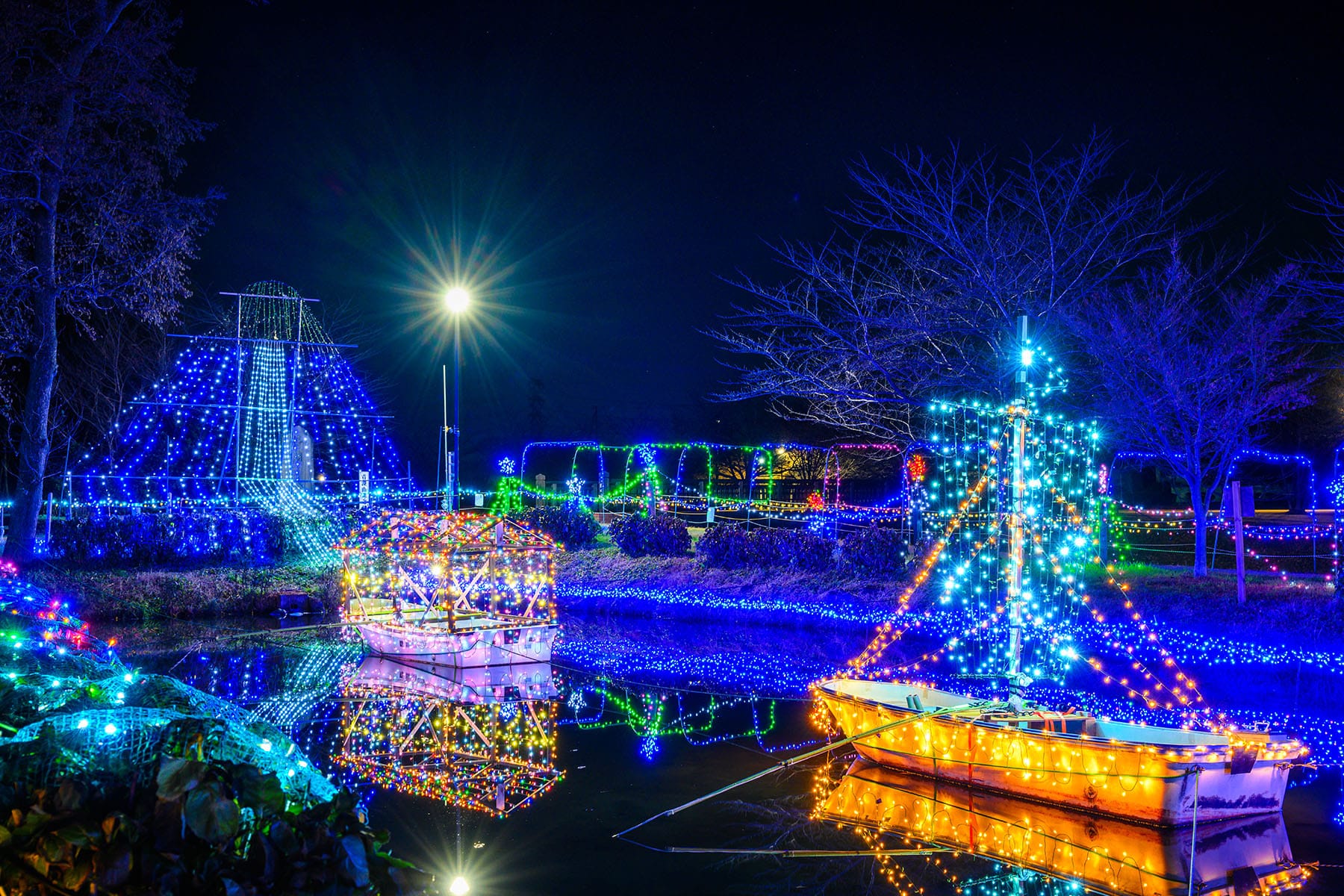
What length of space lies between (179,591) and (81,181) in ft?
24.9

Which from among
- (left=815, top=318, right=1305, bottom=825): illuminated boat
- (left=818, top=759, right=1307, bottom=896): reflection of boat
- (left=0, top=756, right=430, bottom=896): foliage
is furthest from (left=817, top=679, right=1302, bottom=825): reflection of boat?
(left=0, top=756, right=430, bottom=896): foliage

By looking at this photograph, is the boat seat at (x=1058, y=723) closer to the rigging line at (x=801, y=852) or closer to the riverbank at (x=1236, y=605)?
the rigging line at (x=801, y=852)

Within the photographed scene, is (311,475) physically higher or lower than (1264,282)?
lower

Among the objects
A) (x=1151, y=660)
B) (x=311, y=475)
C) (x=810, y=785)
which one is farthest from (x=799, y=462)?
(x=810, y=785)

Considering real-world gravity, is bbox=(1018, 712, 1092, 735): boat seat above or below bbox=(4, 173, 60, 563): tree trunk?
below

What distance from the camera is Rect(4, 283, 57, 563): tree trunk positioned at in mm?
18359

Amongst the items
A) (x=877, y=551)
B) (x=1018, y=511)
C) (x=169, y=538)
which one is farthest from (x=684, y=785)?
(x=169, y=538)

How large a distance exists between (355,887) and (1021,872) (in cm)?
552

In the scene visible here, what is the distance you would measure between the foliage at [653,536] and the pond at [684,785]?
25.2 ft

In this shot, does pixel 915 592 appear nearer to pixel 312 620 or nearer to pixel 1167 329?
pixel 1167 329

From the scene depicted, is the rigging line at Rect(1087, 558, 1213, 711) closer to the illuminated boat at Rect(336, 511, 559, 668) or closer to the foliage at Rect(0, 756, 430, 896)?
the illuminated boat at Rect(336, 511, 559, 668)

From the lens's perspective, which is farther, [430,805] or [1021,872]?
[430,805]

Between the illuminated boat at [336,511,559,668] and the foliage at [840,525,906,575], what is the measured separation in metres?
6.42

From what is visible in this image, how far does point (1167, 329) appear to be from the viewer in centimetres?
1858
